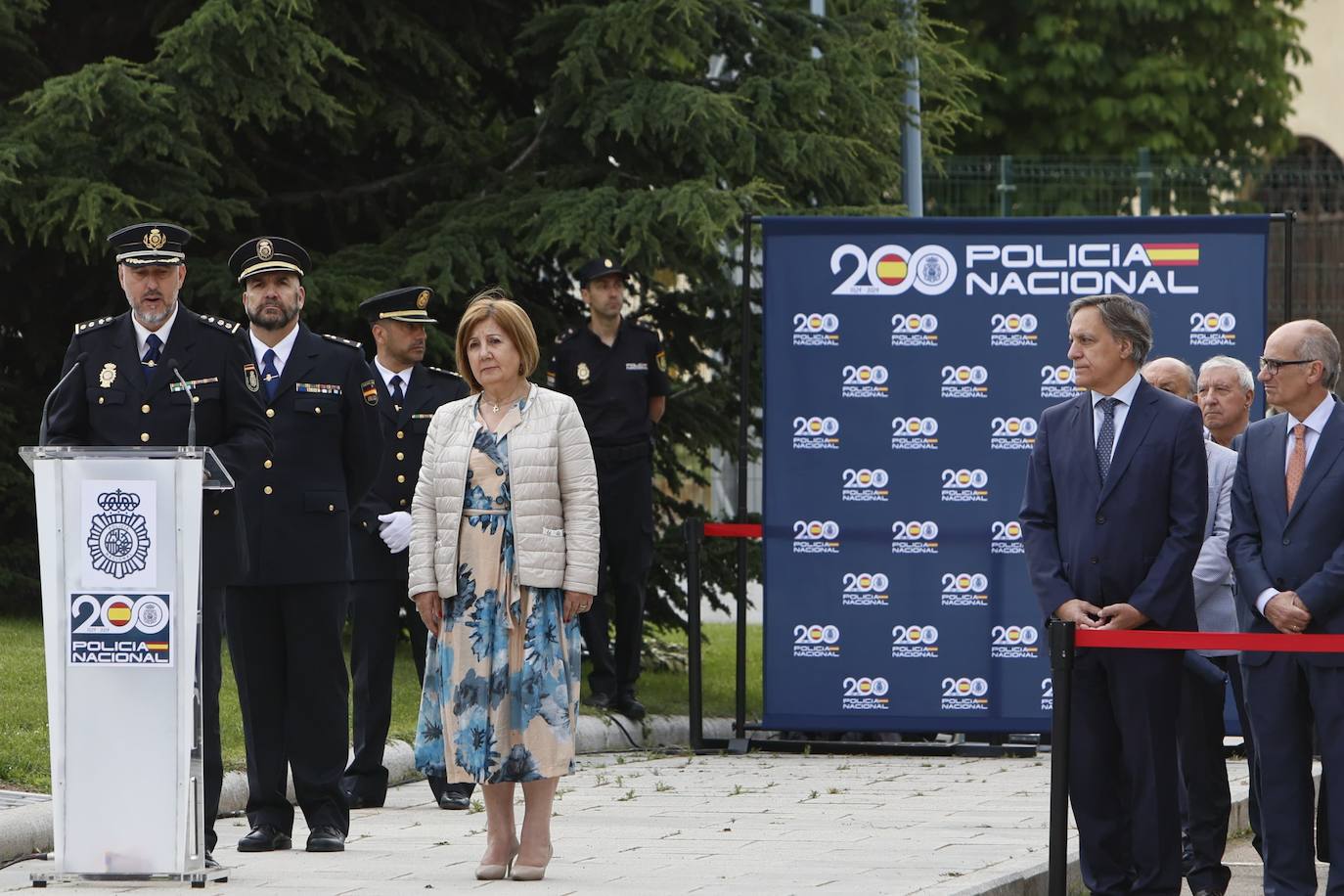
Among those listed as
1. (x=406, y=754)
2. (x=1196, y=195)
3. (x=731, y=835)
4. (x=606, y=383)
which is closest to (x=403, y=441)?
(x=406, y=754)

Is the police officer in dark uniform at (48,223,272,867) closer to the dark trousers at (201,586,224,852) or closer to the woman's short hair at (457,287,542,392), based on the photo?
the dark trousers at (201,586,224,852)

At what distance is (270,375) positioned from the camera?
8531mm

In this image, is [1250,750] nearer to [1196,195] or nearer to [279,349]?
[279,349]

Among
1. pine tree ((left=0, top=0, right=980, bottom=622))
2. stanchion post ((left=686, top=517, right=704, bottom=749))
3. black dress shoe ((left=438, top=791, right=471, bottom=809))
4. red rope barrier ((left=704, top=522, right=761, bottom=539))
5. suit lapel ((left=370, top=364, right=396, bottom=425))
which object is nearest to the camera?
black dress shoe ((left=438, top=791, right=471, bottom=809))

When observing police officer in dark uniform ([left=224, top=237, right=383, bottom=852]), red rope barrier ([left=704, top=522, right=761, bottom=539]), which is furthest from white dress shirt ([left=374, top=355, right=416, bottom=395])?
red rope barrier ([left=704, top=522, right=761, bottom=539])

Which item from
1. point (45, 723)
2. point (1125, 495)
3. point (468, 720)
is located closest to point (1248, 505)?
point (1125, 495)

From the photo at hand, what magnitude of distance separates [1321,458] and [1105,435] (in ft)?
2.30

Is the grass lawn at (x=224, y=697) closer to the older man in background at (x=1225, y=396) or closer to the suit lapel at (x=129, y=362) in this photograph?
the suit lapel at (x=129, y=362)

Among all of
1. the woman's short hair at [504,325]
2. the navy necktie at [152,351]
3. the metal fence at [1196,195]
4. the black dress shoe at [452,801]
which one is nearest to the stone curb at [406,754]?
the black dress shoe at [452,801]

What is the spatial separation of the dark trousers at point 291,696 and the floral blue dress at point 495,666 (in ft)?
2.40

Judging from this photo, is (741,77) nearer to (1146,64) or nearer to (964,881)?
(964,881)

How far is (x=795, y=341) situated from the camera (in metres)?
11.7

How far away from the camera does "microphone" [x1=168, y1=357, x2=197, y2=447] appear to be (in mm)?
7615

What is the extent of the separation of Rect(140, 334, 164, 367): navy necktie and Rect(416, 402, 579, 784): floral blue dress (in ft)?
3.86
